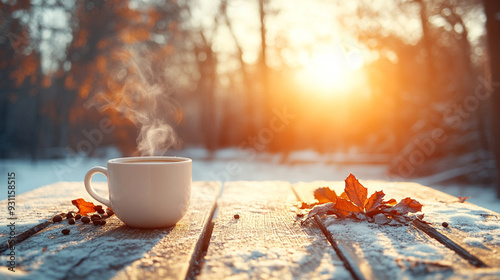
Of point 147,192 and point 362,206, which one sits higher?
point 147,192

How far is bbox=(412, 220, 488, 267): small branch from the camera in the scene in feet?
3.00

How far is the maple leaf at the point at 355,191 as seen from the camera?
51.2 inches

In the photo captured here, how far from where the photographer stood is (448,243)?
1051 millimetres

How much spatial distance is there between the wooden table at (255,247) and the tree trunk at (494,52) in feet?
13.4

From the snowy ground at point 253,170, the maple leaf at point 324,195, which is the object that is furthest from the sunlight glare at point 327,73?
the maple leaf at point 324,195

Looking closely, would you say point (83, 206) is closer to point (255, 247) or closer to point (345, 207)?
point (255, 247)

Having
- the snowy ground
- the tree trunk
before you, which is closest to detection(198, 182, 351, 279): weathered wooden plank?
the tree trunk

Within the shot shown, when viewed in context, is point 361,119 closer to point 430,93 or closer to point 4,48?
point 430,93

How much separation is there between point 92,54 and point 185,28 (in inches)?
245

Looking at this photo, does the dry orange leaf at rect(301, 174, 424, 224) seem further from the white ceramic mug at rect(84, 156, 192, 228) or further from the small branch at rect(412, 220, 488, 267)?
the white ceramic mug at rect(84, 156, 192, 228)

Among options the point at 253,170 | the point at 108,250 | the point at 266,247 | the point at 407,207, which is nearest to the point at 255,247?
the point at 266,247

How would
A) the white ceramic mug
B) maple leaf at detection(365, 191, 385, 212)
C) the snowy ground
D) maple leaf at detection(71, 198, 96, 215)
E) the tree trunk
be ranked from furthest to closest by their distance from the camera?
the snowy ground → the tree trunk → maple leaf at detection(71, 198, 96, 215) → maple leaf at detection(365, 191, 385, 212) → the white ceramic mug

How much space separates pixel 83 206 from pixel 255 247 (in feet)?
2.48

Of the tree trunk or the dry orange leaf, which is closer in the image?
the dry orange leaf
